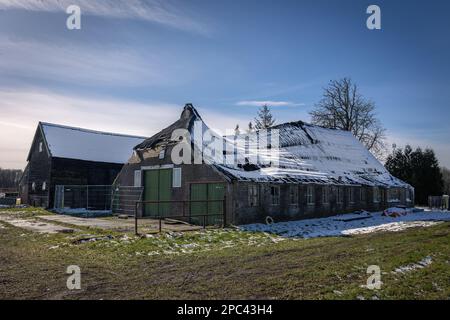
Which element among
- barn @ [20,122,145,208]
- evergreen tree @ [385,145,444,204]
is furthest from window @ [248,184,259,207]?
evergreen tree @ [385,145,444,204]

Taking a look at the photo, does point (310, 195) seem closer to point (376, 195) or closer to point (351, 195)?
point (351, 195)

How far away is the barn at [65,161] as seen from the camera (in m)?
35.0

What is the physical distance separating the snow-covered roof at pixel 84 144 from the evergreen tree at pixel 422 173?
30.4m

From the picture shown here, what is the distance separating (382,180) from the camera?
3284 cm

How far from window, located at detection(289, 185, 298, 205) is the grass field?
7.24 metres

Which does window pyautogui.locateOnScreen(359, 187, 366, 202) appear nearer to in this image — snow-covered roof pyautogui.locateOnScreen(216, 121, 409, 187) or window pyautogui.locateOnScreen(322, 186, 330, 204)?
snow-covered roof pyautogui.locateOnScreen(216, 121, 409, 187)

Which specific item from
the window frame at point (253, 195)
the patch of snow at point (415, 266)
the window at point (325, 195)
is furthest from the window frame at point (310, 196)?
the patch of snow at point (415, 266)

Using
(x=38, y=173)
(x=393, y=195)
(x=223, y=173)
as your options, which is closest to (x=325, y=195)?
(x=223, y=173)

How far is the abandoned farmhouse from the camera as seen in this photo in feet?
67.8

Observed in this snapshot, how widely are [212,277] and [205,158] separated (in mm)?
12703

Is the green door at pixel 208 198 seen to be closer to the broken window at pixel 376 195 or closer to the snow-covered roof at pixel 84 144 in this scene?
the broken window at pixel 376 195

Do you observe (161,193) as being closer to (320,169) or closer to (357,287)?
(320,169)

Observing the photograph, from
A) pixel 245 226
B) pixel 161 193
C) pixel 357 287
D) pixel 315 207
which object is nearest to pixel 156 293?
pixel 357 287
